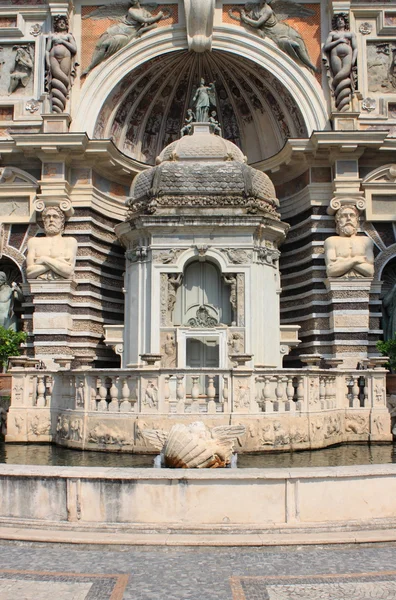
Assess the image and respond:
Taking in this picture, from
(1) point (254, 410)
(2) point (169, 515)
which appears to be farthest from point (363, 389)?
(2) point (169, 515)

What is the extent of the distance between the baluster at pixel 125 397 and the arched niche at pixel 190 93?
12169 mm

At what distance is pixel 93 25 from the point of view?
23656 millimetres

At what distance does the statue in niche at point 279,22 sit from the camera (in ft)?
75.4

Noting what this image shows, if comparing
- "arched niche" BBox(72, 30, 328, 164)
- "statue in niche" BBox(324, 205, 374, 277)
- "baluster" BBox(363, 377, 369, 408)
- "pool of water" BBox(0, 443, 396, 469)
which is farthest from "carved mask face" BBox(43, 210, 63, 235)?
"baluster" BBox(363, 377, 369, 408)

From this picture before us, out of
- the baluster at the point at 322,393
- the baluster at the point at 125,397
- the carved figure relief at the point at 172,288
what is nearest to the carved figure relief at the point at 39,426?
the baluster at the point at 125,397

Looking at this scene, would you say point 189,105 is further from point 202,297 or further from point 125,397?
point 125,397

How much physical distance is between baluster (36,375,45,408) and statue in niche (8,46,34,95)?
12442 mm

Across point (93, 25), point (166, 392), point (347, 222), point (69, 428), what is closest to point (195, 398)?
point (166, 392)

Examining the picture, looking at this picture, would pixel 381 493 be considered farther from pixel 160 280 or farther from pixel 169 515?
pixel 160 280

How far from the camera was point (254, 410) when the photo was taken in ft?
42.8

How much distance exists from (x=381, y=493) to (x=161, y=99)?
2069 cm

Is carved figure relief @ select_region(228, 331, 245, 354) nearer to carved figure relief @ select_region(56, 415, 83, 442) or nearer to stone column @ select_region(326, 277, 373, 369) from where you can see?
stone column @ select_region(326, 277, 373, 369)

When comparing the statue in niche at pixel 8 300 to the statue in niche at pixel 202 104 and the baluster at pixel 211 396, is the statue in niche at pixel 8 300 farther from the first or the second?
the baluster at pixel 211 396

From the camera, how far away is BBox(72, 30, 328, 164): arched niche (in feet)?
75.3
